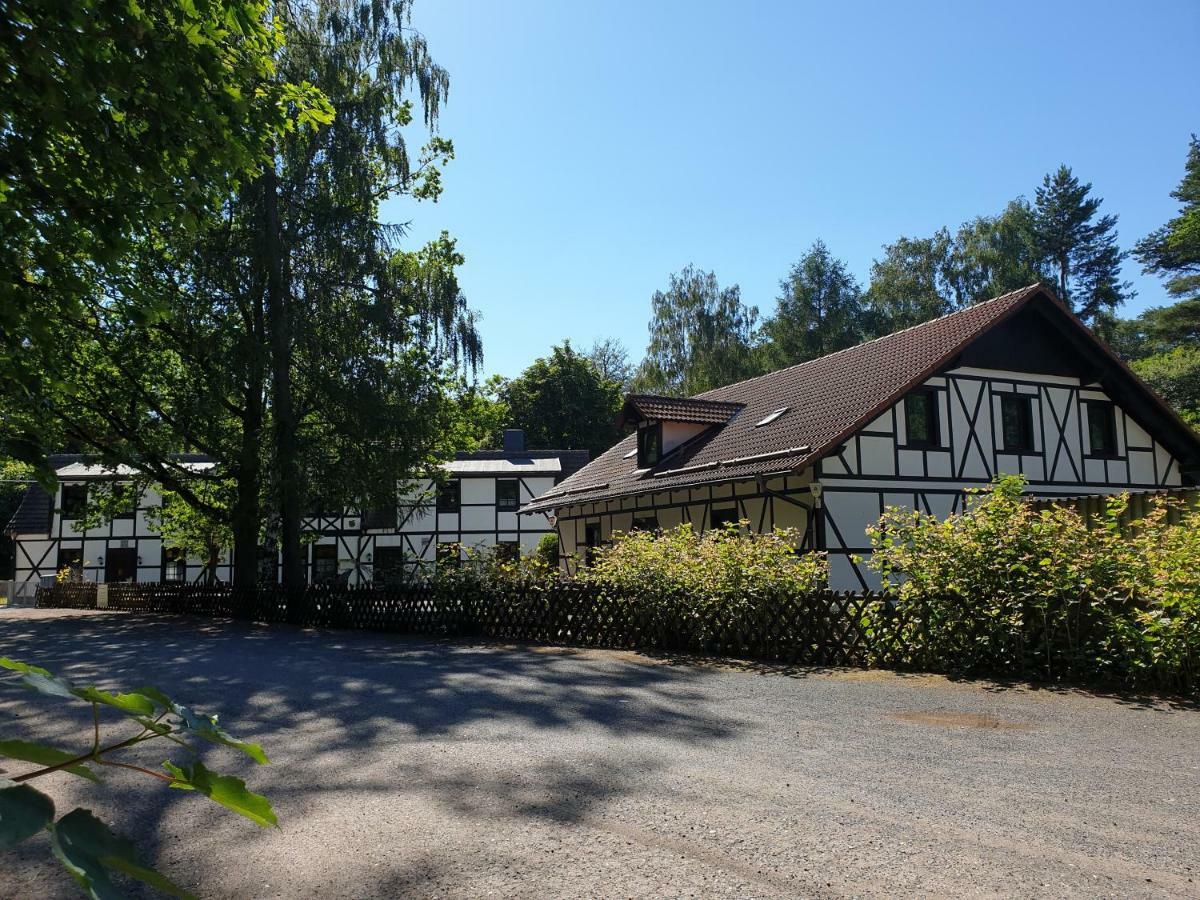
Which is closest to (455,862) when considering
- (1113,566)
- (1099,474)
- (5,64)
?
(5,64)

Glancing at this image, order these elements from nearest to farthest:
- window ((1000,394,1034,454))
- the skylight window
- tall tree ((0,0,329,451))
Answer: tall tree ((0,0,329,451)), window ((1000,394,1034,454)), the skylight window

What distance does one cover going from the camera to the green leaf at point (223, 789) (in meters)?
1.12

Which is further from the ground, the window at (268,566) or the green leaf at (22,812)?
the green leaf at (22,812)

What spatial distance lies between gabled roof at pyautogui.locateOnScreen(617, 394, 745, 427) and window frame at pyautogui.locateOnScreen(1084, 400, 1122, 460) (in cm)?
870

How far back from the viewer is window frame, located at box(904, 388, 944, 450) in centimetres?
1955

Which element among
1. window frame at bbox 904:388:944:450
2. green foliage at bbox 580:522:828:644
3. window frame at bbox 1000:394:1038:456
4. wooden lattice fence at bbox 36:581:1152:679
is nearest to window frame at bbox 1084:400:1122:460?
window frame at bbox 1000:394:1038:456

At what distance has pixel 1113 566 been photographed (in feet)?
31.0

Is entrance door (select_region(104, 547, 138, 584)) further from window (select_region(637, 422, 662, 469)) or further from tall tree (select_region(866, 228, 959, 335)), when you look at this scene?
tall tree (select_region(866, 228, 959, 335))

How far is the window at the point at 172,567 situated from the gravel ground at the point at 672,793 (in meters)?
30.3

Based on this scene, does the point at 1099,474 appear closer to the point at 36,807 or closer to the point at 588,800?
the point at 588,800

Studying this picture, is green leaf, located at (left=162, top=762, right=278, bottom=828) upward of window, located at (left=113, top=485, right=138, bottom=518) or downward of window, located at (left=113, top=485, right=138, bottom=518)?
downward

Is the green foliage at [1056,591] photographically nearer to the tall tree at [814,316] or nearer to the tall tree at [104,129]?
the tall tree at [104,129]

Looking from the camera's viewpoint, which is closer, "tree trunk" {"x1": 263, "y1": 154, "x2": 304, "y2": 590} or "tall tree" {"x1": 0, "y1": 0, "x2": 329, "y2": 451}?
"tall tree" {"x1": 0, "y1": 0, "x2": 329, "y2": 451}

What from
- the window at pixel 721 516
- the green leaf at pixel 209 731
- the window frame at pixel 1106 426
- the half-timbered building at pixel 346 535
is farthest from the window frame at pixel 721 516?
the green leaf at pixel 209 731
